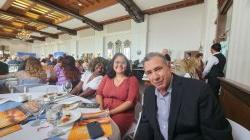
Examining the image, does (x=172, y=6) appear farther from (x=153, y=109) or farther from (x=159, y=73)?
(x=153, y=109)

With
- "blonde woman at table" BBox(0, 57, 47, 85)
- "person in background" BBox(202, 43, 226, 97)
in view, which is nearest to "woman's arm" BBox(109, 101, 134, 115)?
"blonde woman at table" BBox(0, 57, 47, 85)

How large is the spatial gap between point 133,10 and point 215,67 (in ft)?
19.7

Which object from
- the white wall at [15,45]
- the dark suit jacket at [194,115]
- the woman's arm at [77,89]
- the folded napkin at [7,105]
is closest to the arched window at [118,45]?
the woman's arm at [77,89]

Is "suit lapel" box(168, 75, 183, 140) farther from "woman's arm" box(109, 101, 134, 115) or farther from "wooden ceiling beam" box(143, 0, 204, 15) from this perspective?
"wooden ceiling beam" box(143, 0, 204, 15)

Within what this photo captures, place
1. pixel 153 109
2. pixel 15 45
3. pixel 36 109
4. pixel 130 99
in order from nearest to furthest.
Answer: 1. pixel 153 109
2. pixel 36 109
3. pixel 130 99
4. pixel 15 45

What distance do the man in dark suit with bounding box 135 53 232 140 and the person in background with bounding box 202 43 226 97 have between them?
2.79 meters

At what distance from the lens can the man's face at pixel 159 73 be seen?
50.4 inches

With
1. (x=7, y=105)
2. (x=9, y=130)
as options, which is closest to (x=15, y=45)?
(x=7, y=105)

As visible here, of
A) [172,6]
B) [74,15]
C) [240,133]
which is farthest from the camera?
[74,15]

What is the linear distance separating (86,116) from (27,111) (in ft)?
1.78

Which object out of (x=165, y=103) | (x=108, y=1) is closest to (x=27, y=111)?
(x=165, y=103)

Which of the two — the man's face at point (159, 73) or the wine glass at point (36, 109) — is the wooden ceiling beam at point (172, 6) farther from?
the wine glass at point (36, 109)

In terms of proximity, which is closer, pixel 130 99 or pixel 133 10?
pixel 130 99

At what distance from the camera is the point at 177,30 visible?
8.84 metres
